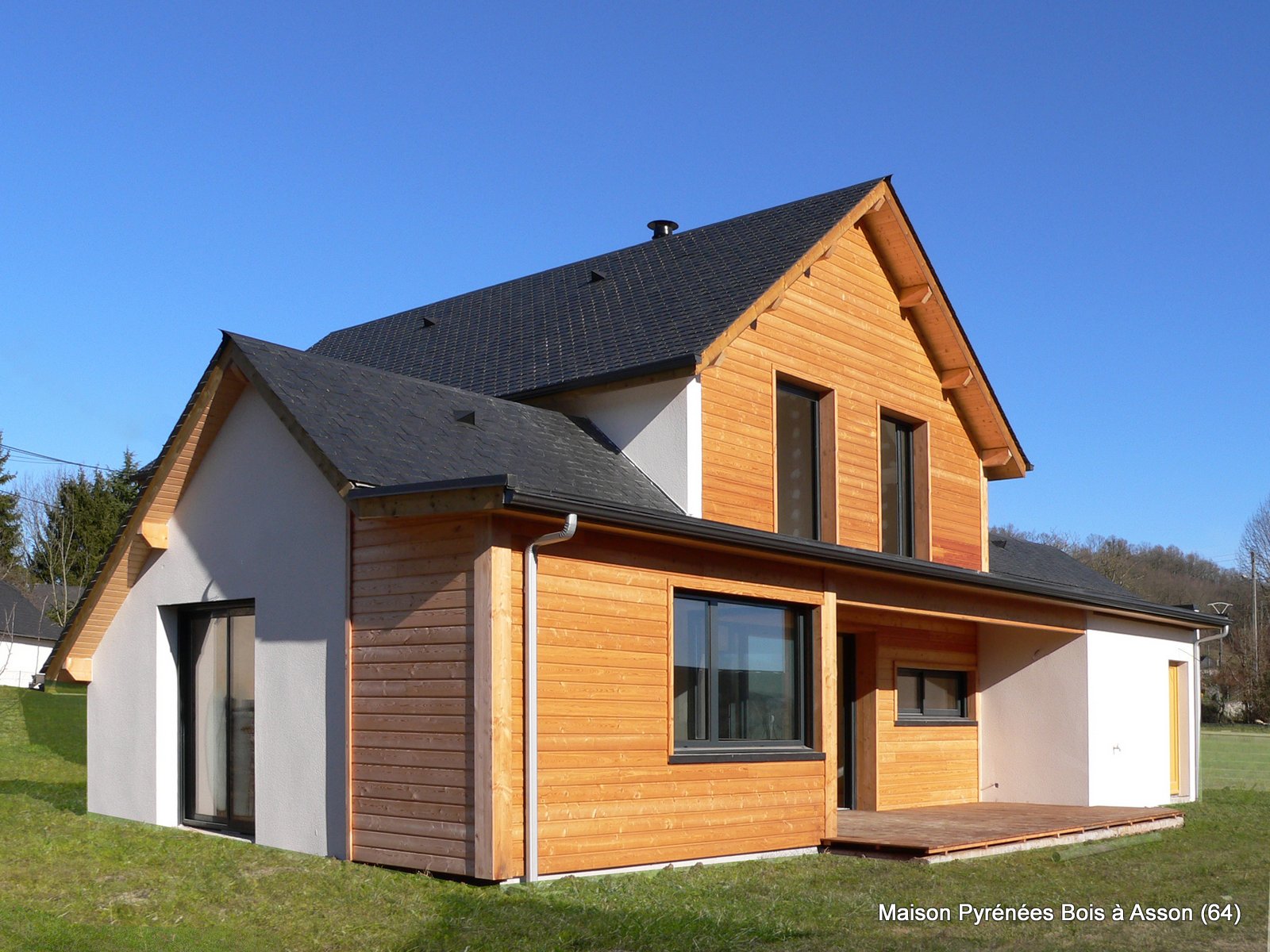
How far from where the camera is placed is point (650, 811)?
10.2m

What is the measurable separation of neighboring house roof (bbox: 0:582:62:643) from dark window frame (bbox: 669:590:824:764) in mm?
34734

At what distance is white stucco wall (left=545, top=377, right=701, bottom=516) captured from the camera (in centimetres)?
1250

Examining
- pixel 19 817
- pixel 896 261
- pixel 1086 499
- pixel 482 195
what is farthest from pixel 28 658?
pixel 1086 499

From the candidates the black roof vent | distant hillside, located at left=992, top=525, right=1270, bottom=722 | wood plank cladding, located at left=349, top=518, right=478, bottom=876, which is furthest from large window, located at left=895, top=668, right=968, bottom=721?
distant hillside, located at left=992, top=525, right=1270, bottom=722

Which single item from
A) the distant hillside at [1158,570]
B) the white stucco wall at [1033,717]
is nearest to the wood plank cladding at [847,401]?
the white stucco wall at [1033,717]

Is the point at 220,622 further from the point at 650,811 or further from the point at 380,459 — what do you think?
the point at 650,811

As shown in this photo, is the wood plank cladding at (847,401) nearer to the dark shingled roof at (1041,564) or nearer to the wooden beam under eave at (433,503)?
the wooden beam under eave at (433,503)

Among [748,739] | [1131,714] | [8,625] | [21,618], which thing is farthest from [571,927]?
[21,618]

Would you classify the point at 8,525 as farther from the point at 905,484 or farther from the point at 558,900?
the point at 558,900

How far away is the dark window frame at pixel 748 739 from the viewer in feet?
35.7

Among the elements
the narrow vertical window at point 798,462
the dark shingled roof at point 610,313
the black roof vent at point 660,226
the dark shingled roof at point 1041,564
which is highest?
the black roof vent at point 660,226

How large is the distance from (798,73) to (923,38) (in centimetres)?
180

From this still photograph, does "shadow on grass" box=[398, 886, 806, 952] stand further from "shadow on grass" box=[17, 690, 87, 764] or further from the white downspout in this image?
"shadow on grass" box=[17, 690, 87, 764]

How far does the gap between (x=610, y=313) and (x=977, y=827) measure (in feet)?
23.6
